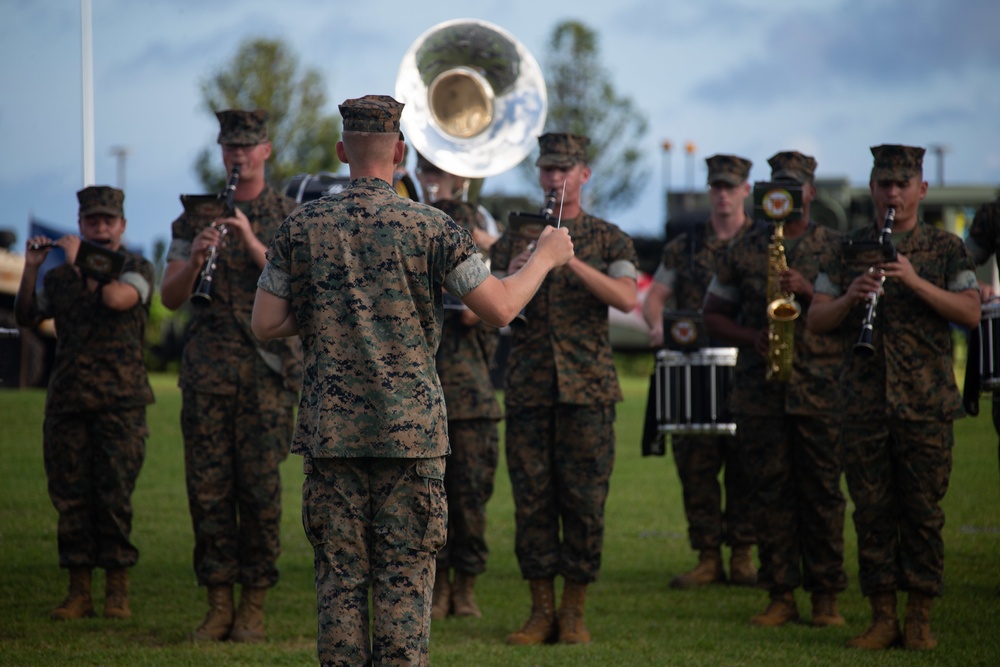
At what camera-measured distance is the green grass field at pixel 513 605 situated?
644cm

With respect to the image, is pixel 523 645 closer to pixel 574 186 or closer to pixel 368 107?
pixel 574 186

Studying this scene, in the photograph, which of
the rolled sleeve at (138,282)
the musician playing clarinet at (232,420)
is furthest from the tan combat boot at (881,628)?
the rolled sleeve at (138,282)

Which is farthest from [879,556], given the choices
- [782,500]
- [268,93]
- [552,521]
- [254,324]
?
[268,93]

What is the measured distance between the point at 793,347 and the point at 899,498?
3.96 feet

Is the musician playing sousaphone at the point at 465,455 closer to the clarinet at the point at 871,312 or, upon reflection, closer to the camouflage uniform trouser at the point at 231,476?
the camouflage uniform trouser at the point at 231,476

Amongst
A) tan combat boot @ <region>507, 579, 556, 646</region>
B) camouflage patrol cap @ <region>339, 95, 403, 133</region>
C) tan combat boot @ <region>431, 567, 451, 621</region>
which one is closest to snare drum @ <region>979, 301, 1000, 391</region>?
tan combat boot @ <region>507, 579, 556, 646</region>

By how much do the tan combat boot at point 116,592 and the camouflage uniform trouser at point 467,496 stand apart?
1.86 m

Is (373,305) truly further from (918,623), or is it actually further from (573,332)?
(918,623)

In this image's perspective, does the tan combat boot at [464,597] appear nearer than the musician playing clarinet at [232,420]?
No

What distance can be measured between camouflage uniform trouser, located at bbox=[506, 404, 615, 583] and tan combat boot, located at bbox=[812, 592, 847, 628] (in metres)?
1.35

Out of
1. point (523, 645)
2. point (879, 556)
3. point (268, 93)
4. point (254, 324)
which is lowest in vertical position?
point (523, 645)

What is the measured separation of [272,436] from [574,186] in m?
2.19

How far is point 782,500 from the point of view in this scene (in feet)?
24.3

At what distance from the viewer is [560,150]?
23.4 ft
